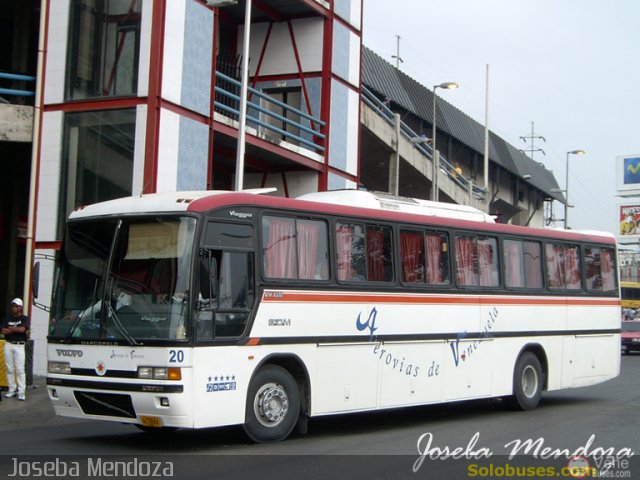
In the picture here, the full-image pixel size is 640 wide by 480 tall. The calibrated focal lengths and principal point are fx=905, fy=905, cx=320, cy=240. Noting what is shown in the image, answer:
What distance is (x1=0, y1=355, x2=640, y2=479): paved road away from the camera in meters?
10.1

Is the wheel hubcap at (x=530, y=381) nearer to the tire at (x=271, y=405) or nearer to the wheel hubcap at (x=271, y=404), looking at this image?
the tire at (x=271, y=405)

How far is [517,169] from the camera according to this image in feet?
177

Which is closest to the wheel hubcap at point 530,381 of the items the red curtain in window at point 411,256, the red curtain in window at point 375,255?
the red curtain in window at point 411,256

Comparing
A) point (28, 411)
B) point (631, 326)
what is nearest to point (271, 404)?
point (28, 411)

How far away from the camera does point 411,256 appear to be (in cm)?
1382

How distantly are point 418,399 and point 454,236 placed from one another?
9.11 ft

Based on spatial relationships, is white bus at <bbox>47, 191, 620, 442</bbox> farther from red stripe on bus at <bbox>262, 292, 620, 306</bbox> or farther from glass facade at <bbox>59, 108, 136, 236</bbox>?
glass facade at <bbox>59, 108, 136, 236</bbox>

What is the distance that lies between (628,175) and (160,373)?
6118 centimetres

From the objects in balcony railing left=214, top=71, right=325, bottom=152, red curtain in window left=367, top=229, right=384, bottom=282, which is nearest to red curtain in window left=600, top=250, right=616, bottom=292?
red curtain in window left=367, top=229, right=384, bottom=282

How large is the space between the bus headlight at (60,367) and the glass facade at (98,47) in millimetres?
9853

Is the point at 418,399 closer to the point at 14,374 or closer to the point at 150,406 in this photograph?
the point at 150,406

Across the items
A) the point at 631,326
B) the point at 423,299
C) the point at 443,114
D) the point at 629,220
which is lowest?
the point at 631,326

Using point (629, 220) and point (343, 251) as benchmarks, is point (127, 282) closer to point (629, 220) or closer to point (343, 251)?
point (343, 251)

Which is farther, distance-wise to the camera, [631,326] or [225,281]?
[631,326]
